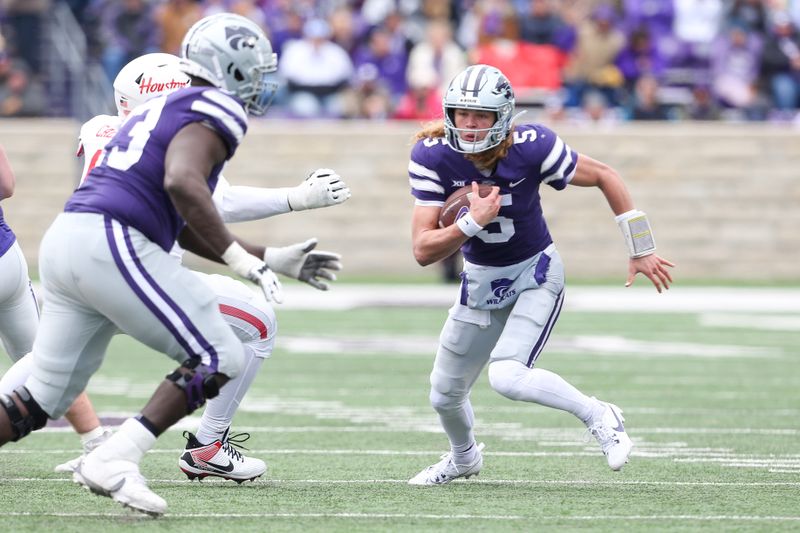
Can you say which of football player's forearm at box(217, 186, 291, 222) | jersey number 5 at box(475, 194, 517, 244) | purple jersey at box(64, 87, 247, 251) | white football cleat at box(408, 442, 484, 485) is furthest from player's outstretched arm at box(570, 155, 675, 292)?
purple jersey at box(64, 87, 247, 251)

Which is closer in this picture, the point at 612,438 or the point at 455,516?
the point at 455,516

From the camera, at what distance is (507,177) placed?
5.86 meters

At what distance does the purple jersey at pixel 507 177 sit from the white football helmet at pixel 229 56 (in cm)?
105

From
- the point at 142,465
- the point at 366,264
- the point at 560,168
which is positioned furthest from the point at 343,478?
the point at 366,264

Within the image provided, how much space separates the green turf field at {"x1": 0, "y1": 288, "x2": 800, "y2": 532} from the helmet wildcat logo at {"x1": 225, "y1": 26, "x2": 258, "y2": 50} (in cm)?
157

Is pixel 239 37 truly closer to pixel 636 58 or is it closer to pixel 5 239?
pixel 5 239

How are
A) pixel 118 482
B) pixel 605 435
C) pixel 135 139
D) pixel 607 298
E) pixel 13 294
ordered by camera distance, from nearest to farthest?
pixel 118 482 → pixel 135 139 → pixel 605 435 → pixel 13 294 → pixel 607 298

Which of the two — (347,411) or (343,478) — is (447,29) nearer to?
(347,411)

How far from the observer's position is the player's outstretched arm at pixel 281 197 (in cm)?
546

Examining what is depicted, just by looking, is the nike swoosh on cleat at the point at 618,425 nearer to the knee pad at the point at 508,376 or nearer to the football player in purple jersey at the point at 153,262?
the knee pad at the point at 508,376

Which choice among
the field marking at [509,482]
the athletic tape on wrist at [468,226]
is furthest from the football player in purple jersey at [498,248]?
the field marking at [509,482]

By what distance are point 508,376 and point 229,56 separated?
1676mm

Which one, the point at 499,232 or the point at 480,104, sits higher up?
the point at 480,104

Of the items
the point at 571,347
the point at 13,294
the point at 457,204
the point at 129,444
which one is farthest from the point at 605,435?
the point at 571,347
